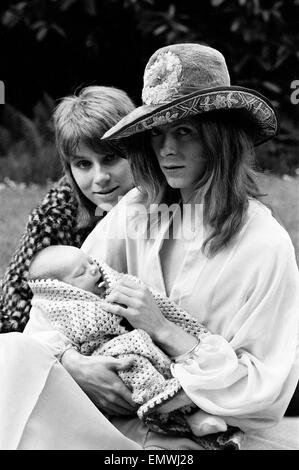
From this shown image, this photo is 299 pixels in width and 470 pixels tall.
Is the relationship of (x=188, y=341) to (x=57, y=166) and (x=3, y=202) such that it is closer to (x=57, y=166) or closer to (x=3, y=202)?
(x=3, y=202)

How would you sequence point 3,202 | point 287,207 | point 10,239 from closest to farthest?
1. point 10,239
2. point 287,207
3. point 3,202

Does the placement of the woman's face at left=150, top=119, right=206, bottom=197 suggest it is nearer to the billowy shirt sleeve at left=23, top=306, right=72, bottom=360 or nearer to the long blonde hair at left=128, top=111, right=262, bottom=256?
the long blonde hair at left=128, top=111, right=262, bottom=256

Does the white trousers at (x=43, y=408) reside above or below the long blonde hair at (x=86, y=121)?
below

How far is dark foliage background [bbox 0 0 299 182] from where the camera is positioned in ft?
30.4

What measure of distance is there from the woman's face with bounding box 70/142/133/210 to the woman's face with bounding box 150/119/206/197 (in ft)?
2.37

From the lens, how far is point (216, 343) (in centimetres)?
340

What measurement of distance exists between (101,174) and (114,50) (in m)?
6.08

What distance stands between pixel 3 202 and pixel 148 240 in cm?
352

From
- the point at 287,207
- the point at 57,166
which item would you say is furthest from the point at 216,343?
the point at 57,166

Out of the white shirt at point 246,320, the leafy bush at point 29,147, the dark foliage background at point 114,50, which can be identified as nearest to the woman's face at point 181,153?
the white shirt at point 246,320

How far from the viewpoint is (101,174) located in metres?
4.25

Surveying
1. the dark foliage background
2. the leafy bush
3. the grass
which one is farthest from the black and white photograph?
the dark foliage background

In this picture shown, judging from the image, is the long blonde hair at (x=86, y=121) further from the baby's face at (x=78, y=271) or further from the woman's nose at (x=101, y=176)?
the baby's face at (x=78, y=271)

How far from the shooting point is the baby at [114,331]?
3.34 meters
